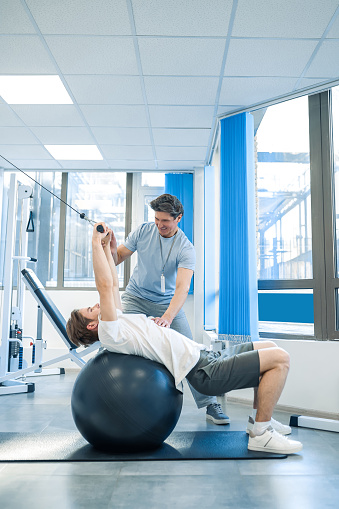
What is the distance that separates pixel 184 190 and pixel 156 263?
275 cm

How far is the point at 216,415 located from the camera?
2758mm

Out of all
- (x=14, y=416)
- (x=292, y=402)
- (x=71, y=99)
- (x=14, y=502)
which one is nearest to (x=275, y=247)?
(x=292, y=402)

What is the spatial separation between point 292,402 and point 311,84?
2.28 meters

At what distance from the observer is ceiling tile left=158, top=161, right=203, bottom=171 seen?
17.4ft

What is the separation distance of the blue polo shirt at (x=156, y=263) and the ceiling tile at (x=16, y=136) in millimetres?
2150

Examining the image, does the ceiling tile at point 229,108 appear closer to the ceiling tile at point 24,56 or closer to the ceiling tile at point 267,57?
the ceiling tile at point 267,57

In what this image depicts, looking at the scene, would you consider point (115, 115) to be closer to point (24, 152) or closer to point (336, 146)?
point (24, 152)

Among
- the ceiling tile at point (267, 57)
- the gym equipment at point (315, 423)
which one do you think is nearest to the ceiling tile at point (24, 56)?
the ceiling tile at point (267, 57)

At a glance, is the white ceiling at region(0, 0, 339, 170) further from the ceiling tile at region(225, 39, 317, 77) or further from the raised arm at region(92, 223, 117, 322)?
the raised arm at region(92, 223, 117, 322)

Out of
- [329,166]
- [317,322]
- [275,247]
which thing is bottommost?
[317,322]

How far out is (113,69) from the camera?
3229 millimetres

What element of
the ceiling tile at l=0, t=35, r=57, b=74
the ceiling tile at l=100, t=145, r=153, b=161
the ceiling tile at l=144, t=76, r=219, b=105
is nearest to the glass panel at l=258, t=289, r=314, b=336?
the ceiling tile at l=144, t=76, r=219, b=105

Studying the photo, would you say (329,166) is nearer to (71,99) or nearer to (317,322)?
(317,322)

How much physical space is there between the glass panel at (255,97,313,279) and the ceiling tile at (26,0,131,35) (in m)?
1.52
